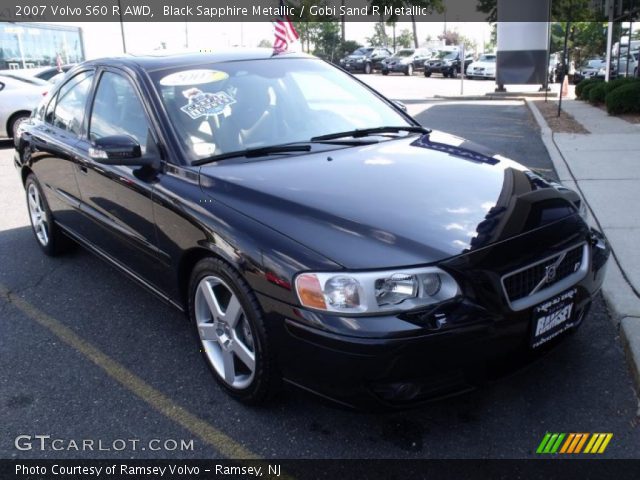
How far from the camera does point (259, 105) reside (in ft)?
11.8

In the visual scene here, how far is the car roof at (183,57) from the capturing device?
3695 mm

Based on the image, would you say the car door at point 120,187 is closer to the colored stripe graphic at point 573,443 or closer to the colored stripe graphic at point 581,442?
the colored stripe graphic at point 573,443

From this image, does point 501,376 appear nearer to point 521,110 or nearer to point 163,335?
point 163,335

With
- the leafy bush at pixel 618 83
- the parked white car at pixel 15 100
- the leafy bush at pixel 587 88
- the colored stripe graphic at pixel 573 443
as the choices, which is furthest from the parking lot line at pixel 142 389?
the leafy bush at pixel 587 88

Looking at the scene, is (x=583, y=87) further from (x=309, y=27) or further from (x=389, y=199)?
(x=309, y=27)

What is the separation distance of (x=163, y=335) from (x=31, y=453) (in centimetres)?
113

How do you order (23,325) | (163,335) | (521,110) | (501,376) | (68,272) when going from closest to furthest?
(501,376) < (163,335) < (23,325) < (68,272) < (521,110)

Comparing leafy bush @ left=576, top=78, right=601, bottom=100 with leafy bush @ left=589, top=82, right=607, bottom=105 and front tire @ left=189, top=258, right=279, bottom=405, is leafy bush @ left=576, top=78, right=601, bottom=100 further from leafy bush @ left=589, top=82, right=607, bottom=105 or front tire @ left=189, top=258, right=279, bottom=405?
front tire @ left=189, top=258, right=279, bottom=405

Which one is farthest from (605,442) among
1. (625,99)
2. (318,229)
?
(625,99)

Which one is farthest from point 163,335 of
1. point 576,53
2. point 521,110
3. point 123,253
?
point 576,53

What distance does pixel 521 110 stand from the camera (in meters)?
16.7

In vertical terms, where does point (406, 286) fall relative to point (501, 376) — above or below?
above

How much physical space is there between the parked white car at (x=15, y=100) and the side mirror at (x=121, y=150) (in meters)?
9.65

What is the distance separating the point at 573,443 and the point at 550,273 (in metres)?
0.71
